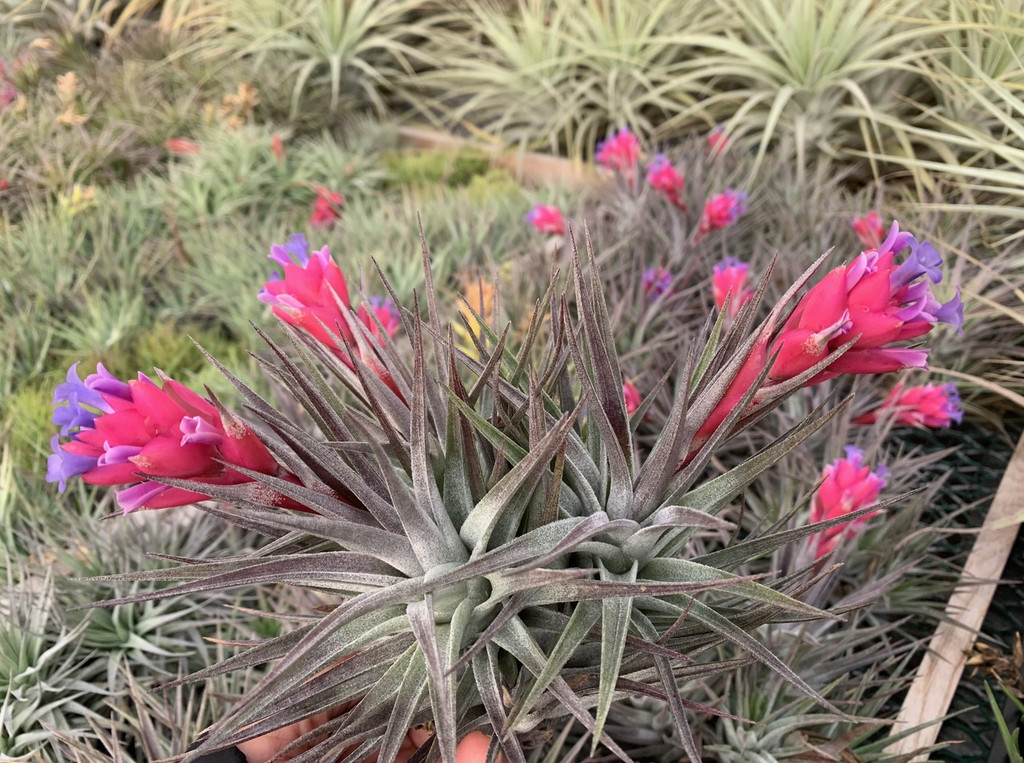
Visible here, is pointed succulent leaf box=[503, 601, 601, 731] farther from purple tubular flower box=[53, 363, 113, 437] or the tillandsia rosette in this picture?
purple tubular flower box=[53, 363, 113, 437]

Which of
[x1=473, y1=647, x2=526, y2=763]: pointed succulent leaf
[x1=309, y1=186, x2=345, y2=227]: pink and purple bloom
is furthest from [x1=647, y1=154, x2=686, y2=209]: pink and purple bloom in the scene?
[x1=473, y1=647, x2=526, y2=763]: pointed succulent leaf

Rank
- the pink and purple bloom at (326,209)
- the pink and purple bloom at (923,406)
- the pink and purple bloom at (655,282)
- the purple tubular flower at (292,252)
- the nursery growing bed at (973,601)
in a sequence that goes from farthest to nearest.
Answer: the pink and purple bloom at (326,209) < the pink and purple bloom at (655,282) < the pink and purple bloom at (923,406) < the nursery growing bed at (973,601) < the purple tubular flower at (292,252)

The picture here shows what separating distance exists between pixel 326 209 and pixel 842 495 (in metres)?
2.04

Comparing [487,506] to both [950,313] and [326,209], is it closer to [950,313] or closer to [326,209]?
[950,313]

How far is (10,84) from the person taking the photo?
4.06 m

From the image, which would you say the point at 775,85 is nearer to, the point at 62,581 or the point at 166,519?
the point at 166,519

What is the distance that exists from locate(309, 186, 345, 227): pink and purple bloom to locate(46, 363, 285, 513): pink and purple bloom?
206 centimetres

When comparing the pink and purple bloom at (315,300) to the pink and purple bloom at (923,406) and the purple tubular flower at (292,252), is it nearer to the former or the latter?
the purple tubular flower at (292,252)

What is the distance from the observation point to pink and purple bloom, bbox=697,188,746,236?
69.7 inches

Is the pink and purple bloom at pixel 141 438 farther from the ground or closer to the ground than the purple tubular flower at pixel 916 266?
closer to the ground

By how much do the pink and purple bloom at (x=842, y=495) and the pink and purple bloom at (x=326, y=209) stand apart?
1.97 meters

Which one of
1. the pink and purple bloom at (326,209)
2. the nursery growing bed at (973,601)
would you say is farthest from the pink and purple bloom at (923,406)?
the pink and purple bloom at (326,209)

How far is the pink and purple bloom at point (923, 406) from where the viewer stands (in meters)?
1.35

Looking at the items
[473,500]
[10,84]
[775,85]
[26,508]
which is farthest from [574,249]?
[10,84]
